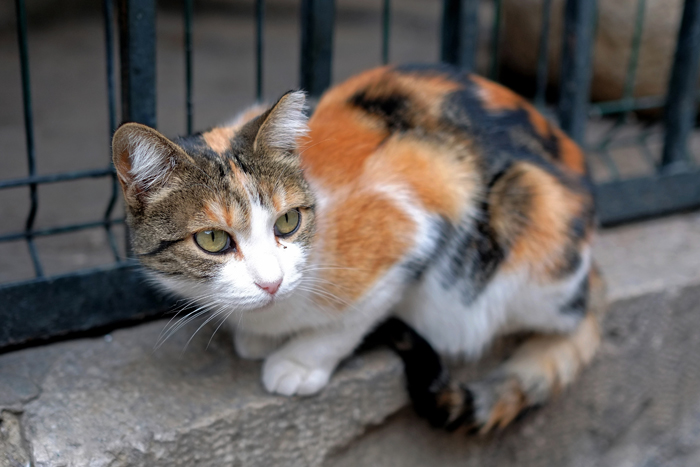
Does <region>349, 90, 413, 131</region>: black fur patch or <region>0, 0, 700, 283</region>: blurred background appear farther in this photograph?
<region>0, 0, 700, 283</region>: blurred background

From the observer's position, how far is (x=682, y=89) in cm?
283

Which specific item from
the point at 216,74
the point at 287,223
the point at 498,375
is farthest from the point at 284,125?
the point at 216,74

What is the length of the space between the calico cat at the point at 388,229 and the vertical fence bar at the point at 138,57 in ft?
1.27

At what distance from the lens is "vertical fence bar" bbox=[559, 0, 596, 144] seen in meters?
2.52

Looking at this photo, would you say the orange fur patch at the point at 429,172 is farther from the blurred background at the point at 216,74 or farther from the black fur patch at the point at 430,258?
the blurred background at the point at 216,74

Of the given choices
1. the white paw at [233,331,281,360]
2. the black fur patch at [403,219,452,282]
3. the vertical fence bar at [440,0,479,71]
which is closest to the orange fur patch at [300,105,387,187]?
the black fur patch at [403,219,452,282]

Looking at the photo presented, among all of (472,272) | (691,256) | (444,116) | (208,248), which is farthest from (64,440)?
(691,256)

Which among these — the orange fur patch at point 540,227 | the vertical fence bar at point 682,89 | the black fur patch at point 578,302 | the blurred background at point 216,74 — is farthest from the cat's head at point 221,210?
the vertical fence bar at point 682,89

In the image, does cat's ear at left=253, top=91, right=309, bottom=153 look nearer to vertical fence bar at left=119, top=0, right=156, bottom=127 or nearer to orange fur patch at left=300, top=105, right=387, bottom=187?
orange fur patch at left=300, top=105, right=387, bottom=187

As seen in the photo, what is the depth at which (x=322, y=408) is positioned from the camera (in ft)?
6.32

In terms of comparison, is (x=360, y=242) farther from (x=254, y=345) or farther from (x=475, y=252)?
(x=254, y=345)

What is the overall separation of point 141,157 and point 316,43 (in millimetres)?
1006

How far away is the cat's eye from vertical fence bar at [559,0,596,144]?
4.98 ft

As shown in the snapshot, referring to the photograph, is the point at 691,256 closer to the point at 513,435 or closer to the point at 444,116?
the point at 513,435
